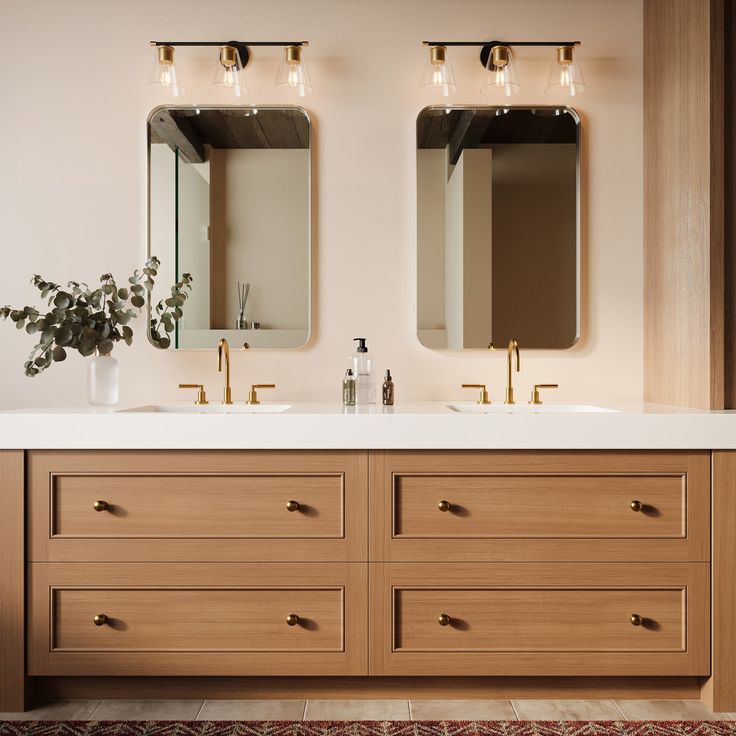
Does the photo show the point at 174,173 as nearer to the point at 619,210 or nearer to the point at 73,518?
the point at 73,518

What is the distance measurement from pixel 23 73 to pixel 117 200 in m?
0.55

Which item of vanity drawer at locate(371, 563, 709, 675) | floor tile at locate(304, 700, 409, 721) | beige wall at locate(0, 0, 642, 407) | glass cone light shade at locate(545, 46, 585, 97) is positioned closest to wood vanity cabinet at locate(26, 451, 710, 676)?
vanity drawer at locate(371, 563, 709, 675)

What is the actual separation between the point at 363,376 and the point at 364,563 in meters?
0.64

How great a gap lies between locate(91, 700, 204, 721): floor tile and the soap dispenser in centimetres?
99

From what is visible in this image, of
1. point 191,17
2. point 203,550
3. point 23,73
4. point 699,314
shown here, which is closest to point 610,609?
point 699,314

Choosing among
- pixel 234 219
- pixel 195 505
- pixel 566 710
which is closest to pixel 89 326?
pixel 234 219

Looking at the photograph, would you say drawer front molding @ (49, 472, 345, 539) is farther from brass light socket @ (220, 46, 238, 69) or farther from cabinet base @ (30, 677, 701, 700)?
brass light socket @ (220, 46, 238, 69)

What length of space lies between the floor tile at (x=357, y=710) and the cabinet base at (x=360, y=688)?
0.06 ft

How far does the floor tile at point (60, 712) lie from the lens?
1811 mm

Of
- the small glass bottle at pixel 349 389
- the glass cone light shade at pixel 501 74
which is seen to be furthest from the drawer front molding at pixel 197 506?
the glass cone light shade at pixel 501 74

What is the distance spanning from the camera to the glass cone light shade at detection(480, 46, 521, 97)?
7.65 ft

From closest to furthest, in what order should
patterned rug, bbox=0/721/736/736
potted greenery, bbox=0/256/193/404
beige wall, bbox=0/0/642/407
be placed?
patterned rug, bbox=0/721/736/736 → potted greenery, bbox=0/256/193/404 → beige wall, bbox=0/0/642/407

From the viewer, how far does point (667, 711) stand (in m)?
1.84

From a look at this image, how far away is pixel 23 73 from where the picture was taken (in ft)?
7.91
